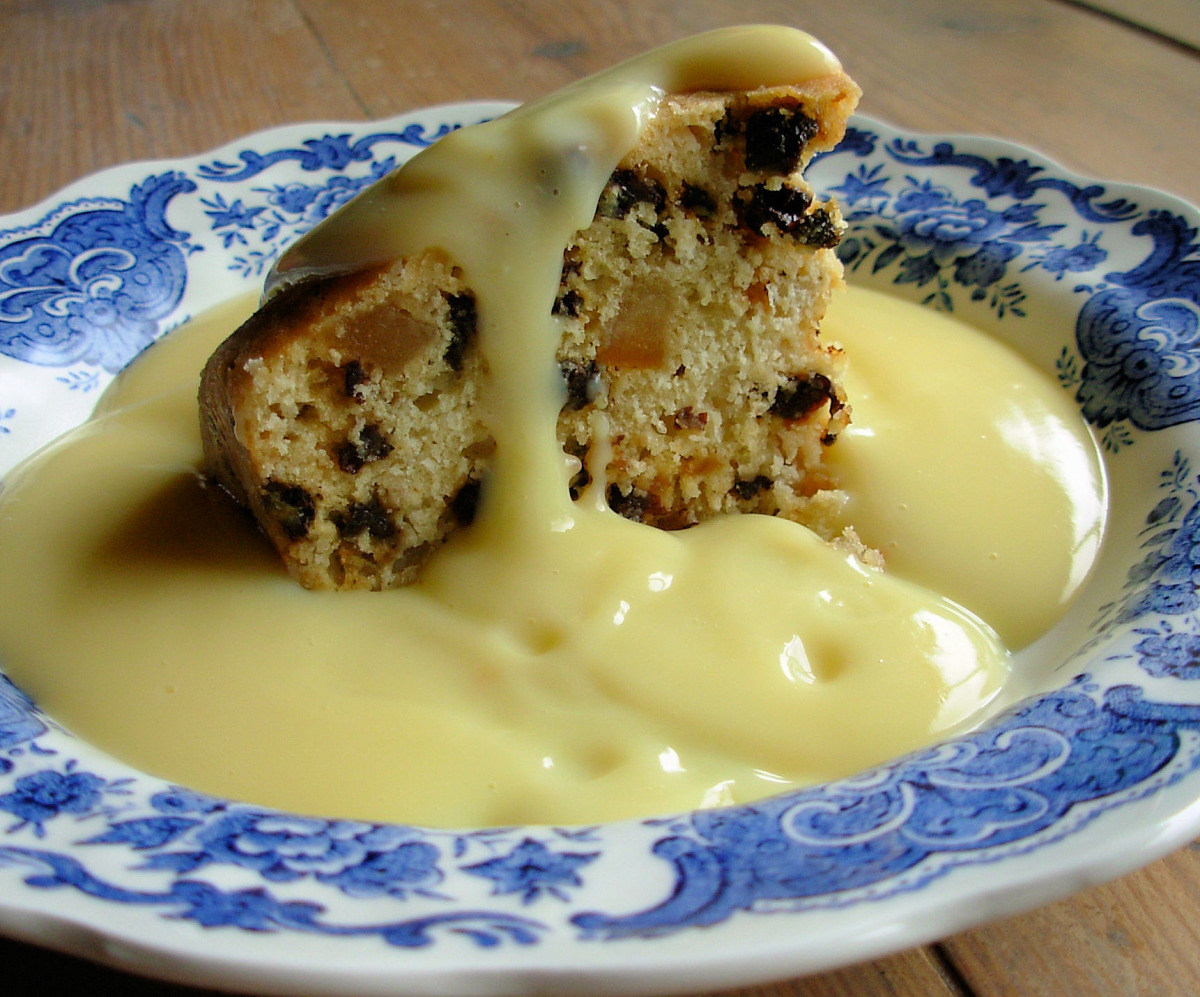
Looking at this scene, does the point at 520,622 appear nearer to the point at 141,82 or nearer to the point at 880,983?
the point at 880,983

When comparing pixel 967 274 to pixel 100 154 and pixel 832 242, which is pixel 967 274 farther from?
pixel 100 154

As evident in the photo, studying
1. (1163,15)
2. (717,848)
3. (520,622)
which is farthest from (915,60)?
(717,848)

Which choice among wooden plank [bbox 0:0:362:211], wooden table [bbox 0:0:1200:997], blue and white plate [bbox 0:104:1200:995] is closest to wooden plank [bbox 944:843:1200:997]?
blue and white plate [bbox 0:104:1200:995]

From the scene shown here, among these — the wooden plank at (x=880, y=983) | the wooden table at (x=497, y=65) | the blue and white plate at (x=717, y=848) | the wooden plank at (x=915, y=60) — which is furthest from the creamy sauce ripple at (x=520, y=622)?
the wooden plank at (x=915, y=60)

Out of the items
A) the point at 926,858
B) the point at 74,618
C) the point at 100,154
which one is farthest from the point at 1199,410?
the point at 100,154

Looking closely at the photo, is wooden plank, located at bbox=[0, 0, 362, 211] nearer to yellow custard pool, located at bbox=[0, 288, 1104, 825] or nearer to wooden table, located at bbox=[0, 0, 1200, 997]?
wooden table, located at bbox=[0, 0, 1200, 997]

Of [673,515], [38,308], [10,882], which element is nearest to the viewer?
[10,882]

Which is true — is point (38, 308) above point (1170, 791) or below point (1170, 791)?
below
